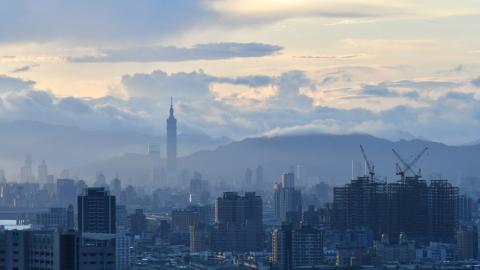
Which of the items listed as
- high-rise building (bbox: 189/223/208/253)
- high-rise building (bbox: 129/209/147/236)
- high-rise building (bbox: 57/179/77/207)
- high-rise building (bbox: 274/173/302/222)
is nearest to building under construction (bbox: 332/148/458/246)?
high-rise building (bbox: 189/223/208/253)

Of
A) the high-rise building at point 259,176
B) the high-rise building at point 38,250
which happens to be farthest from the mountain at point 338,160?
the high-rise building at point 38,250

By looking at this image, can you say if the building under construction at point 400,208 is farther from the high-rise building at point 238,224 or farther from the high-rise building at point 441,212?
the high-rise building at point 238,224

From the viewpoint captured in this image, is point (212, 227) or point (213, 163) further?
point (213, 163)

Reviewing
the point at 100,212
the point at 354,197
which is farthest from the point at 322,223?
the point at 100,212

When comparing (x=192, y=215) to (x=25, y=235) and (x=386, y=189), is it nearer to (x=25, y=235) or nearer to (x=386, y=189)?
(x=386, y=189)

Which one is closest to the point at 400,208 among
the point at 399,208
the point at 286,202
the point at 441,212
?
the point at 399,208

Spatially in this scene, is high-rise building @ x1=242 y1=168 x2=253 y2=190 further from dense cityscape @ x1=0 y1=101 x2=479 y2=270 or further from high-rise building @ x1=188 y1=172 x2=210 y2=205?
dense cityscape @ x1=0 y1=101 x2=479 y2=270

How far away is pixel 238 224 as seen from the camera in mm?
82188

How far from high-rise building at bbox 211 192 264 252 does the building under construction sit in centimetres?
418

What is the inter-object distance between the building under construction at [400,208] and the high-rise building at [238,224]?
4181mm

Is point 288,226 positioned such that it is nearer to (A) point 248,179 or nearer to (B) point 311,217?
(B) point 311,217

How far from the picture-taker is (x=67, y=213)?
78875 millimetres

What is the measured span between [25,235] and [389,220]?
2053 inches

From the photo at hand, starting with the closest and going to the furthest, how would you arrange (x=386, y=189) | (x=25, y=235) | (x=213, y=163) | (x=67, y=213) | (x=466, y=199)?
(x=25, y=235) < (x=67, y=213) < (x=386, y=189) < (x=466, y=199) < (x=213, y=163)
